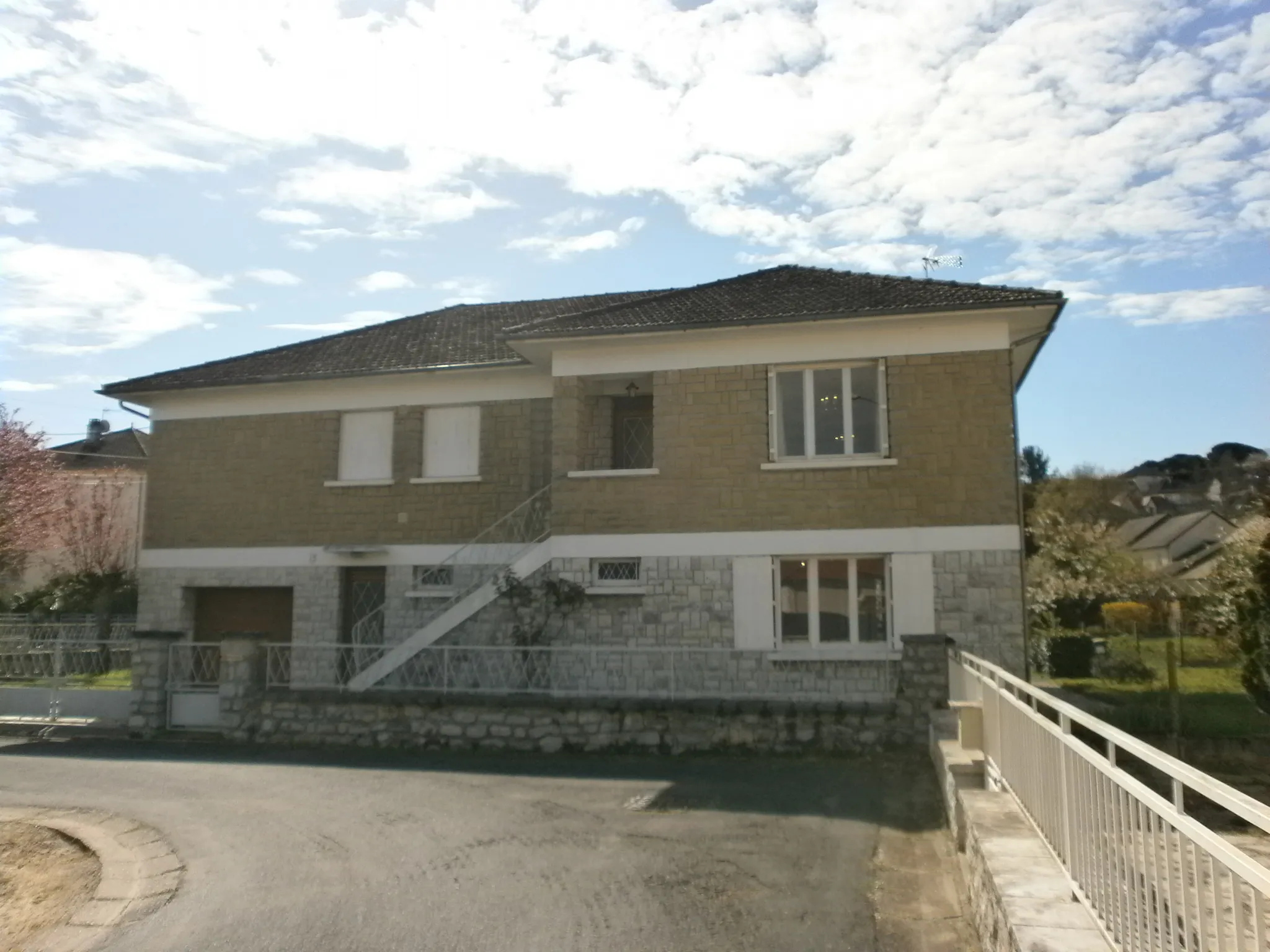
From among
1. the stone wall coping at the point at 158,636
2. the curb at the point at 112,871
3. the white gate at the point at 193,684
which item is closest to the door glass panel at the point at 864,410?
the white gate at the point at 193,684

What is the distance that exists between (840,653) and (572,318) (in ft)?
21.5

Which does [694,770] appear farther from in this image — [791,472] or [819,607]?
[791,472]

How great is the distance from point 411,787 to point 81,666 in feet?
35.0

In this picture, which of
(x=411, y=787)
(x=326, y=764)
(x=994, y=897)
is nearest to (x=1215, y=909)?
(x=994, y=897)

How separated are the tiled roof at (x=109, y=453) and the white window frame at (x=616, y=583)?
27.4 meters

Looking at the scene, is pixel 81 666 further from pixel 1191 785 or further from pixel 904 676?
pixel 1191 785

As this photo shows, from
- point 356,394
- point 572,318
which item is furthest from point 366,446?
point 572,318

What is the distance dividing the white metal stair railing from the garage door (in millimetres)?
3415

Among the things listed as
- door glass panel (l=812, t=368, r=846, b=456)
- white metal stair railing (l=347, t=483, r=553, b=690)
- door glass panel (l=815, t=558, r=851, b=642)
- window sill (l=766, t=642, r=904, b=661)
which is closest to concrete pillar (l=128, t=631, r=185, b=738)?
white metal stair railing (l=347, t=483, r=553, b=690)

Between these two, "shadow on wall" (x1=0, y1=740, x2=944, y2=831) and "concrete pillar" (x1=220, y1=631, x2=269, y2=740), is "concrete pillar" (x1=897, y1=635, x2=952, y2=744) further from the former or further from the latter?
"concrete pillar" (x1=220, y1=631, x2=269, y2=740)

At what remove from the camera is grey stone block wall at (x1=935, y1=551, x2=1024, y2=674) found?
44.6 feet

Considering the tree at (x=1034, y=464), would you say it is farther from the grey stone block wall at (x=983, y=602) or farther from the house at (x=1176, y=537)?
the grey stone block wall at (x=983, y=602)

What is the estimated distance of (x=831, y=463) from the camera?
1443cm

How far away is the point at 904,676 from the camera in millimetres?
11992
